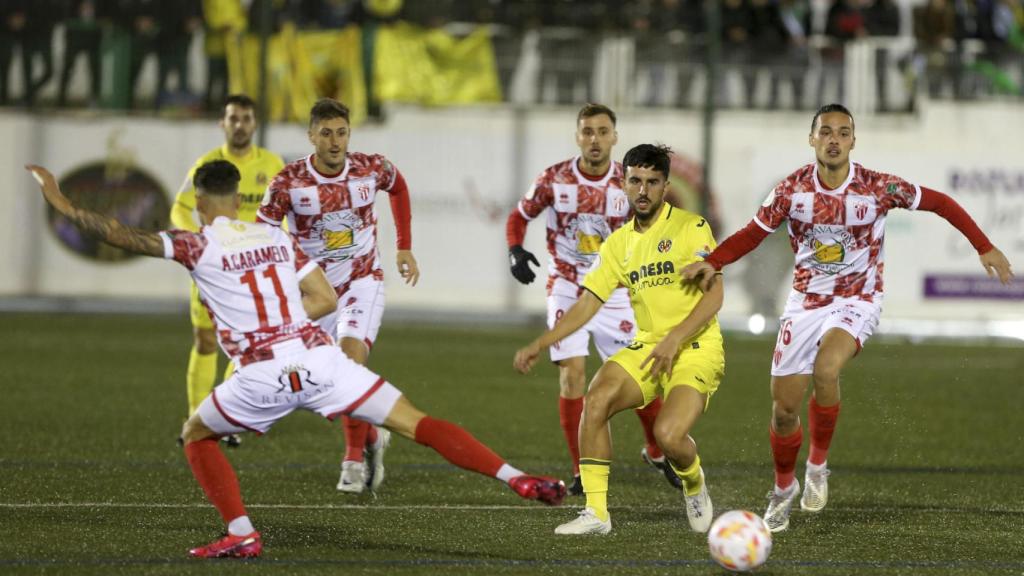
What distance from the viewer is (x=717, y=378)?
768 cm

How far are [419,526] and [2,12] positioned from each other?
53.7 feet

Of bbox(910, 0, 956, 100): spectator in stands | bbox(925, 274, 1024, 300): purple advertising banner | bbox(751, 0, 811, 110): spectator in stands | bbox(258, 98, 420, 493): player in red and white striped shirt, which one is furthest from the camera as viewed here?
bbox(910, 0, 956, 100): spectator in stands

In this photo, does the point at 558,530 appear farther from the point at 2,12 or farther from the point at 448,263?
the point at 2,12

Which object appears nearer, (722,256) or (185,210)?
(722,256)

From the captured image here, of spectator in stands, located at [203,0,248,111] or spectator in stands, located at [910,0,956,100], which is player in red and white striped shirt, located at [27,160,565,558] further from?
spectator in stands, located at [910,0,956,100]

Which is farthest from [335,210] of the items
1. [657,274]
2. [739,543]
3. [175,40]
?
[175,40]

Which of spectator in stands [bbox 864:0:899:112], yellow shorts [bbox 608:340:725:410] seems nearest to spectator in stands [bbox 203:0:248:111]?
spectator in stands [bbox 864:0:899:112]

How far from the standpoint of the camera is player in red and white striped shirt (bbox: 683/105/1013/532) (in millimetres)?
8094

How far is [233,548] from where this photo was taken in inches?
262

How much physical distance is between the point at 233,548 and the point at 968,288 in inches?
652

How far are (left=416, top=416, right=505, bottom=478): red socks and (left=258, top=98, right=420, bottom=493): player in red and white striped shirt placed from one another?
2152mm

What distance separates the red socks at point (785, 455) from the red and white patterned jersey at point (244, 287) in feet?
8.34

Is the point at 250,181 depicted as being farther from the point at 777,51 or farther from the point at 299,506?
the point at 777,51

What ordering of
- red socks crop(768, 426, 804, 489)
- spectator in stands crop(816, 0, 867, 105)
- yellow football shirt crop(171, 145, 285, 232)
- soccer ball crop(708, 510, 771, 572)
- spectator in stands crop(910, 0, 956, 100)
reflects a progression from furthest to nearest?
1. spectator in stands crop(910, 0, 956, 100)
2. spectator in stands crop(816, 0, 867, 105)
3. yellow football shirt crop(171, 145, 285, 232)
4. red socks crop(768, 426, 804, 489)
5. soccer ball crop(708, 510, 771, 572)
